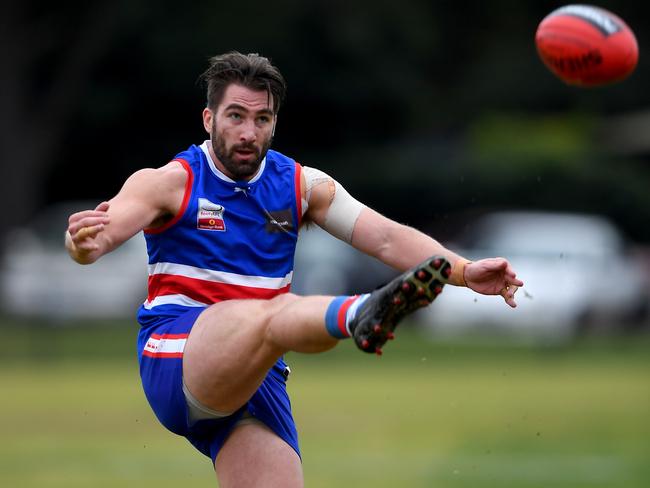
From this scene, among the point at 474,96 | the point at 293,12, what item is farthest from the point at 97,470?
the point at 474,96

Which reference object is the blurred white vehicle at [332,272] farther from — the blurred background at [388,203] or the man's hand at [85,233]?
the man's hand at [85,233]

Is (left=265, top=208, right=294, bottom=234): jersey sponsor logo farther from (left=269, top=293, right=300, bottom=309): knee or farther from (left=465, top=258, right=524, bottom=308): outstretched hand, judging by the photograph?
(left=465, top=258, right=524, bottom=308): outstretched hand

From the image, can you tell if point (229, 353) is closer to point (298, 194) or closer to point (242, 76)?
point (298, 194)

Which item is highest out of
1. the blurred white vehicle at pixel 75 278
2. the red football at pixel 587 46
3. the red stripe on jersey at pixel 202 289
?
the red football at pixel 587 46

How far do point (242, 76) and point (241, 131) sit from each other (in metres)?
0.27

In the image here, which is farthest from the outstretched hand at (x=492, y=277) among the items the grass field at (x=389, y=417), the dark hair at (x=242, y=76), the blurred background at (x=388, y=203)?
the blurred background at (x=388, y=203)

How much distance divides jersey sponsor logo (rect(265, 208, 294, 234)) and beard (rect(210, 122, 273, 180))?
8.6 inches

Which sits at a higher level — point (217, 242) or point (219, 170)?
point (219, 170)

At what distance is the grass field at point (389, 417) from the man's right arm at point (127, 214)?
540cm

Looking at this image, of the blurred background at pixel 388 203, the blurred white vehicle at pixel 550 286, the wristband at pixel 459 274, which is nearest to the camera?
the wristband at pixel 459 274

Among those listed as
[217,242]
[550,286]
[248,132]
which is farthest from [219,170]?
[550,286]

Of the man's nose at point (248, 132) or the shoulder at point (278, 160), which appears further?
the shoulder at point (278, 160)

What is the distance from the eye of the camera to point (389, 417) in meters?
15.8

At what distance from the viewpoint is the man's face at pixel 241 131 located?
6387 millimetres
